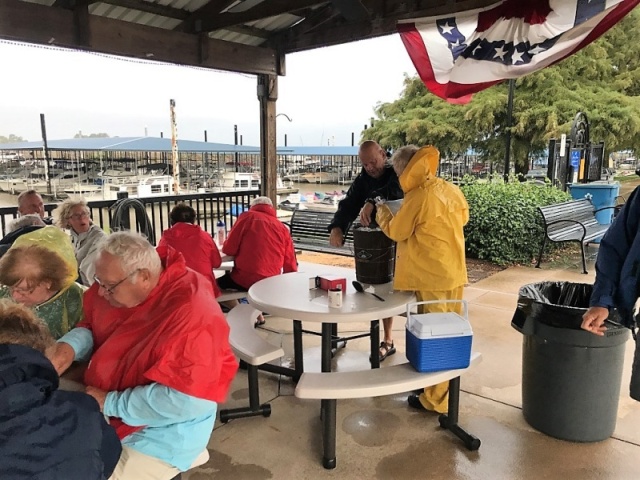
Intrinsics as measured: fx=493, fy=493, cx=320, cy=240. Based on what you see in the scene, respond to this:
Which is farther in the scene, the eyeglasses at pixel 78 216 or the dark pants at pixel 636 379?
the eyeglasses at pixel 78 216

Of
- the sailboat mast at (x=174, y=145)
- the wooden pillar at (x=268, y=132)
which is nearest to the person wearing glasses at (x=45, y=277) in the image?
the wooden pillar at (x=268, y=132)

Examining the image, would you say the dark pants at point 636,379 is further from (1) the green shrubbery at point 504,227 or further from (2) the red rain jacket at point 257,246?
(1) the green shrubbery at point 504,227

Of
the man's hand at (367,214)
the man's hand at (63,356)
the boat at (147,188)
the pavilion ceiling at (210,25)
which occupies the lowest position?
the boat at (147,188)

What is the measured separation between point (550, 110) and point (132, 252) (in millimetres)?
12075

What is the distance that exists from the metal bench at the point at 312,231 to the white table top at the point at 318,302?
3148 mm

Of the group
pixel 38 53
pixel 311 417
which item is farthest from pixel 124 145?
pixel 311 417

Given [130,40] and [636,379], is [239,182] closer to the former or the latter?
[130,40]

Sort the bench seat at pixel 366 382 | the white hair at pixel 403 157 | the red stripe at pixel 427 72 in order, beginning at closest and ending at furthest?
the bench seat at pixel 366 382 < the white hair at pixel 403 157 < the red stripe at pixel 427 72

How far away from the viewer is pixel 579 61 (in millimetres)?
12344

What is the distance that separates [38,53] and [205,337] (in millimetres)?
4650

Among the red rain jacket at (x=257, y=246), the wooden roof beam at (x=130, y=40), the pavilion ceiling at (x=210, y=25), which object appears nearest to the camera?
the red rain jacket at (x=257, y=246)

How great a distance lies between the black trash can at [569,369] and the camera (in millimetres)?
2539

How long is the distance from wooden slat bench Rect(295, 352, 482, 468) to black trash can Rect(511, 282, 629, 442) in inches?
15.5

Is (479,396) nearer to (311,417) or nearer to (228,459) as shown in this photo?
(311,417)
